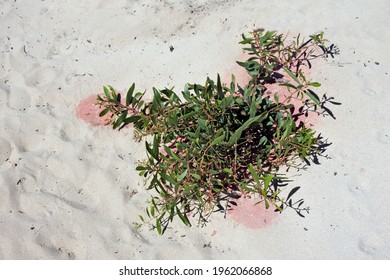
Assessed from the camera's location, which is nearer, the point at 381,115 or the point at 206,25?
the point at 381,115

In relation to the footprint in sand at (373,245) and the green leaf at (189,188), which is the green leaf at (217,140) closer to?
the green leaf at (189,188)

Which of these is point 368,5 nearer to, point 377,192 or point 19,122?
point 377,192

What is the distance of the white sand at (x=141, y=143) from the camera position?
244 cm

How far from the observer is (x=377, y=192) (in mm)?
2439

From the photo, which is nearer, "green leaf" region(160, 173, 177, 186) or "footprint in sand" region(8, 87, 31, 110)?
"green leaf" region(160, 173, 177, 186)

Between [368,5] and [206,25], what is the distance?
4.23 feet

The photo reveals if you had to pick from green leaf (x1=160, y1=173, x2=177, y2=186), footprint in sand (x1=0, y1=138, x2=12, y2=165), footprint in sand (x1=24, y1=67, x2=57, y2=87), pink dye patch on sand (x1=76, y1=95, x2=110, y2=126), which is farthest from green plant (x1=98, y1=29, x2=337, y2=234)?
footprint in sand (x1=24, y1=67, x2=57, y2=87)

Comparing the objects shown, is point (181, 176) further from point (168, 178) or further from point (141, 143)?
point (141, 143)

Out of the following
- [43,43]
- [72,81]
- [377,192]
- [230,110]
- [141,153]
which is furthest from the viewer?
[43,43]

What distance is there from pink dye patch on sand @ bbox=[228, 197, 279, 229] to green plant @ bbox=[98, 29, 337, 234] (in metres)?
0.05

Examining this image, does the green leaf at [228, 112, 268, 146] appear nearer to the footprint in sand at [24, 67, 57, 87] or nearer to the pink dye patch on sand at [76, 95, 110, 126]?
the pink dye patch on sand at [76, 95, 110, 126]

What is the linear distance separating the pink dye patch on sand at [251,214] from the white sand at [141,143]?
0.11 ft

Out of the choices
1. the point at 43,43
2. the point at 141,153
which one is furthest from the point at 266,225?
the point at 43,43

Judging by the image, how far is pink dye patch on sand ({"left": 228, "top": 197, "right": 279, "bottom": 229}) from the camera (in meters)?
2.49
